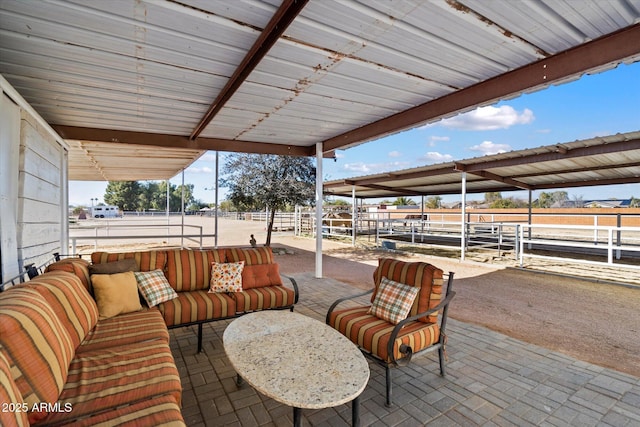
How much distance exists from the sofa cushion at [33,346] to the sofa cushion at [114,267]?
115 centimetres

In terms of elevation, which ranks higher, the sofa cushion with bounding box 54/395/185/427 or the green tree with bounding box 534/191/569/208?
the green tree with bounding box 534/191/569/208

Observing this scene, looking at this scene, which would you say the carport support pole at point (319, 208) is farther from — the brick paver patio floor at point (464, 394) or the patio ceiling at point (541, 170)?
the patio ceiling at point (541, 170)

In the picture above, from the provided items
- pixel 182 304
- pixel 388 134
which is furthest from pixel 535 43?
pixel 182 304

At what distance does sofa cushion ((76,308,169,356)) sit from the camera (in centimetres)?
206

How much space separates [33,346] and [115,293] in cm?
131

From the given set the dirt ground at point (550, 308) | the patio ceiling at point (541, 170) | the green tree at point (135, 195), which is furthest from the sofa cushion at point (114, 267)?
the green tree at point (135, 195)

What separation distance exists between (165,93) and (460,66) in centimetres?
287

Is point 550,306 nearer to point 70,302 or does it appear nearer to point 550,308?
point 550,308

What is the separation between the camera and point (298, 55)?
2.47m

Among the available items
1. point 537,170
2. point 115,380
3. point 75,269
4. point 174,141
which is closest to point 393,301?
point 115,380

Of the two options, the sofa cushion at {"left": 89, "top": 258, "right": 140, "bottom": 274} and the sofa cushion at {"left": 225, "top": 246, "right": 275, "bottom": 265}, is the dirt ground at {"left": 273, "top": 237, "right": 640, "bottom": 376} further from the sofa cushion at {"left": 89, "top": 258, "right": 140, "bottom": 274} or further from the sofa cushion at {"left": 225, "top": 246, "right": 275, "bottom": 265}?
the sofa cushion at {"left": 89, "top": 258, "right": 140, "bottom": 274}

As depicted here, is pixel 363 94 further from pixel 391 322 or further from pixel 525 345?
pixel 525 345

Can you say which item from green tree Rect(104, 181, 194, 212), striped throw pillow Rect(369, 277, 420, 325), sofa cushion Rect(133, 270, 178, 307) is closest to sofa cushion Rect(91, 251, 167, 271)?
sofa cushion Rect(133, 270, 178, 307)

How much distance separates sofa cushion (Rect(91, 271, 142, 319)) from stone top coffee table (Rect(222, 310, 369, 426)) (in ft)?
3.37
